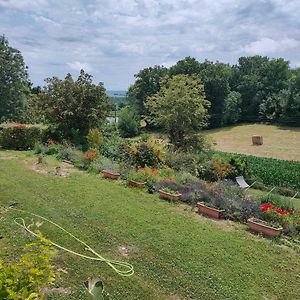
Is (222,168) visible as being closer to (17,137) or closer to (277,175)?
(277,175)

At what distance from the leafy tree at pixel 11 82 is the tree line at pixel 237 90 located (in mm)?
16822

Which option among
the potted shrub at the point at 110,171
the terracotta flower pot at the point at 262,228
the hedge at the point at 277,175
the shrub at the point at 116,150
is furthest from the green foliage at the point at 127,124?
the terracotta flower pot at the point at 262,228

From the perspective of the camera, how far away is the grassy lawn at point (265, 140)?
3256 centimetres

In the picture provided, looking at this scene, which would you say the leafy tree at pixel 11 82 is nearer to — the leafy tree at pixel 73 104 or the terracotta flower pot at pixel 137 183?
the leafy tree at pixel 73 104

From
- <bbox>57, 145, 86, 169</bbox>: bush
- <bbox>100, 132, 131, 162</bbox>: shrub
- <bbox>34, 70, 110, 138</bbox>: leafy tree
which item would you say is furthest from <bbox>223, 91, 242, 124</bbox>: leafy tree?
<bbox>57, 145, 86, 169</bbox>: bush

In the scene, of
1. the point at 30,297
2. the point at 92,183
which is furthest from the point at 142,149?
the point at 30,297

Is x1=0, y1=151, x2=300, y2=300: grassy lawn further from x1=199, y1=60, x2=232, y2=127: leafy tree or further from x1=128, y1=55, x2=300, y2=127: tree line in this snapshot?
x1=199, y1=60, x2=232, y2=127: leafy tree

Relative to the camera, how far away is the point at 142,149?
48.8 feet

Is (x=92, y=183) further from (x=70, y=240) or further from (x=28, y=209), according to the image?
(x=70, y=240)

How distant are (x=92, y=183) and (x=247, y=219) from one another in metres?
5.44

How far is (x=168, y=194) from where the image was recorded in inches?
425

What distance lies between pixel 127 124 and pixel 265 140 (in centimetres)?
1642

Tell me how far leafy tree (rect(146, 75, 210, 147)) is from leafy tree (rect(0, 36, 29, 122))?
1643cm

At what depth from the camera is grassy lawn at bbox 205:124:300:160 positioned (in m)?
32.6
